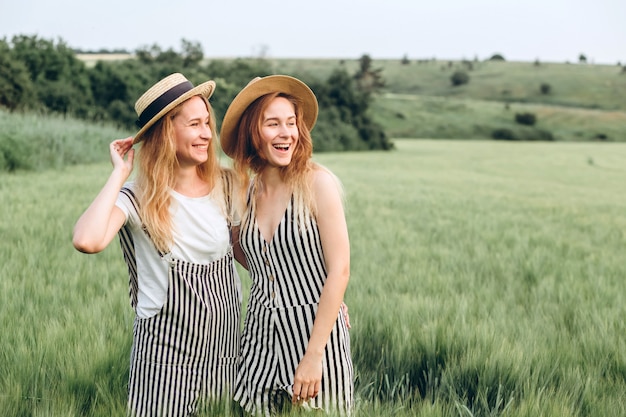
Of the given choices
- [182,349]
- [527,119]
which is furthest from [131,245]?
[527,119]

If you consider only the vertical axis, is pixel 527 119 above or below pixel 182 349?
above

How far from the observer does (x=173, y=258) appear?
7.30ft

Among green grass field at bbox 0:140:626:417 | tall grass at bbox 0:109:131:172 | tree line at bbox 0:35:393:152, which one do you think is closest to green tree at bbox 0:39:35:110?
tree line at bbox 0:35:393:152

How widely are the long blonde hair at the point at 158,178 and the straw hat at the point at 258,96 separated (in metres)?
0.21

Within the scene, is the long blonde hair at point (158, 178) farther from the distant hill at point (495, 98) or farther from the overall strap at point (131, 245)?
the distant hill at point (495, 98)

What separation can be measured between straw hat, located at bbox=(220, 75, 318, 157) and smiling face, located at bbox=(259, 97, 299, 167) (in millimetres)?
52

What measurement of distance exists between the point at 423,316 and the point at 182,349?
1641 mm

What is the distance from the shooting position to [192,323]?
2.21 m

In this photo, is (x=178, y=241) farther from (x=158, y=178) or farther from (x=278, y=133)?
(x=278, y=133)

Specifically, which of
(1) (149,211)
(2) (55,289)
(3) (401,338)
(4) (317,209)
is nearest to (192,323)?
(1) (149,211)

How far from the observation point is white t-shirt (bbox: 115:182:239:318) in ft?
7.26

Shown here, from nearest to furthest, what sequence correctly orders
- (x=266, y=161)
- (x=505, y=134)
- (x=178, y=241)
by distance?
(x=178, y=241) < (x=266, y=161) < (x=505, y=134)

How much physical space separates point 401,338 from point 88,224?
1.67 meters

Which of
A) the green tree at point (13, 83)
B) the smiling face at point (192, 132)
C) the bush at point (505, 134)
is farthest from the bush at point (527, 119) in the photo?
the smiling face at point (192, 132)
